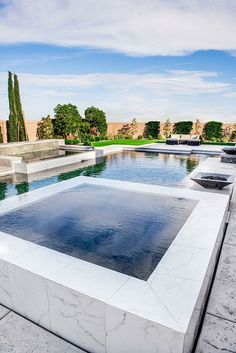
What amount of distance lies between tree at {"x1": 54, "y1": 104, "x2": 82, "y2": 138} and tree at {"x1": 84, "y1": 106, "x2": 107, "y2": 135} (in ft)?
6.97

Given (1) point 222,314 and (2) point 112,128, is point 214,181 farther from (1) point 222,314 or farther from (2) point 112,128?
(2) point 112,128

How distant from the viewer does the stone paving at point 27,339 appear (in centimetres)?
252

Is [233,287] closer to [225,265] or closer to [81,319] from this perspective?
[225,265]

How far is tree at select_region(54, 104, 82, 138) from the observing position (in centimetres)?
2295

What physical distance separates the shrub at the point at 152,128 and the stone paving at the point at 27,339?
25950mm

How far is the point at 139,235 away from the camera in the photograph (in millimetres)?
4379

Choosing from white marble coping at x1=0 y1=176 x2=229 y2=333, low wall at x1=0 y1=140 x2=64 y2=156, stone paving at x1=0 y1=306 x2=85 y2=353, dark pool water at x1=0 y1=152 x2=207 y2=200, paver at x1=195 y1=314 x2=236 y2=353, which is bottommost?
stone paving at x1=0 y1=306 x2=85 y2=353

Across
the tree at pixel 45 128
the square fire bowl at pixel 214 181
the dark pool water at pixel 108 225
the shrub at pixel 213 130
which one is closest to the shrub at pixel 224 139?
the shrub at pixel 213 130

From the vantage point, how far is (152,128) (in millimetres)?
27531

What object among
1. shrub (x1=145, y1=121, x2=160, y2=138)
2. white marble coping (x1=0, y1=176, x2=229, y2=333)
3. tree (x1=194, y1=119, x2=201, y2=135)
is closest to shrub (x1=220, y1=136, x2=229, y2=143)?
tree (x1=194, y1=119, x2=201, y2=135)

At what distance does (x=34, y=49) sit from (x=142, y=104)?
15.4 m

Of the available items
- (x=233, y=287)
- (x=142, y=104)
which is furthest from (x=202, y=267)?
(x=142, y=104)

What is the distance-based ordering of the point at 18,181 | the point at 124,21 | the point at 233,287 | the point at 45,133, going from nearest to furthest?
1. the point at 233,287
2. the point at 18,181
3. the point at 124,21
4. the point at 45,133

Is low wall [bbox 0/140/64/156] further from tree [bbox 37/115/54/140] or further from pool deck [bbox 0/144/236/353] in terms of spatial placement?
pool deck [bbox 0/144/236/353]
